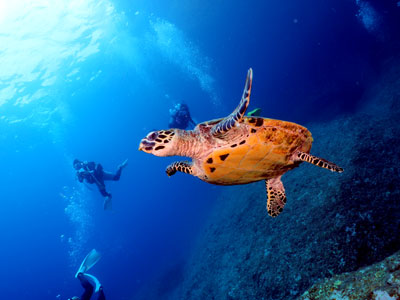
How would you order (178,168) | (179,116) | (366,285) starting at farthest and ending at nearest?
(179,116) < (178,168) < (366,285)

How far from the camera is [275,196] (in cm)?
379

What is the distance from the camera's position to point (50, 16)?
72.7 ft

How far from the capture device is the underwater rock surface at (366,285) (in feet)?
4.75

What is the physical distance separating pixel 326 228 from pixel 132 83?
63.0 meters

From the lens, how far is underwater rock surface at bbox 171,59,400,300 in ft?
10.6

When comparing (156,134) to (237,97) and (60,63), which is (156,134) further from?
(237,97)

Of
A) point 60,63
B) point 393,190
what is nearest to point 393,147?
point 393,190

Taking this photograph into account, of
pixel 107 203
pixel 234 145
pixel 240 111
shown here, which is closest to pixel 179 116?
pixel 107 203

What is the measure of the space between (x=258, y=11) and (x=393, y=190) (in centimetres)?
3987

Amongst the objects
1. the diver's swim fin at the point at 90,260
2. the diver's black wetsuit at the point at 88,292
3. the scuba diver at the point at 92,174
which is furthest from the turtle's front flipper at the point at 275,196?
the diver's swim fin at the point at 90,260

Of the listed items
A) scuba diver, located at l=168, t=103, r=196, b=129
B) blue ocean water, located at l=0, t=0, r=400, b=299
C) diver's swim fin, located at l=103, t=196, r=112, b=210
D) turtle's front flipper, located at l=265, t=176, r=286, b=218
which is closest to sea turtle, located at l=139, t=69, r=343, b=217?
turtle's front flipper, located at l=265, t=176, r=286, b=218

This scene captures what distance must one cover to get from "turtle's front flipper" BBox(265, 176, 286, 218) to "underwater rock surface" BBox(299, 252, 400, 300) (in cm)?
168

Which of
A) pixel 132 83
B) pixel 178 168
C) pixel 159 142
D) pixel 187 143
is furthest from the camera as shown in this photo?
pixel 132 83

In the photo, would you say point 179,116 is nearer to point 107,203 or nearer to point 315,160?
point 107,203
